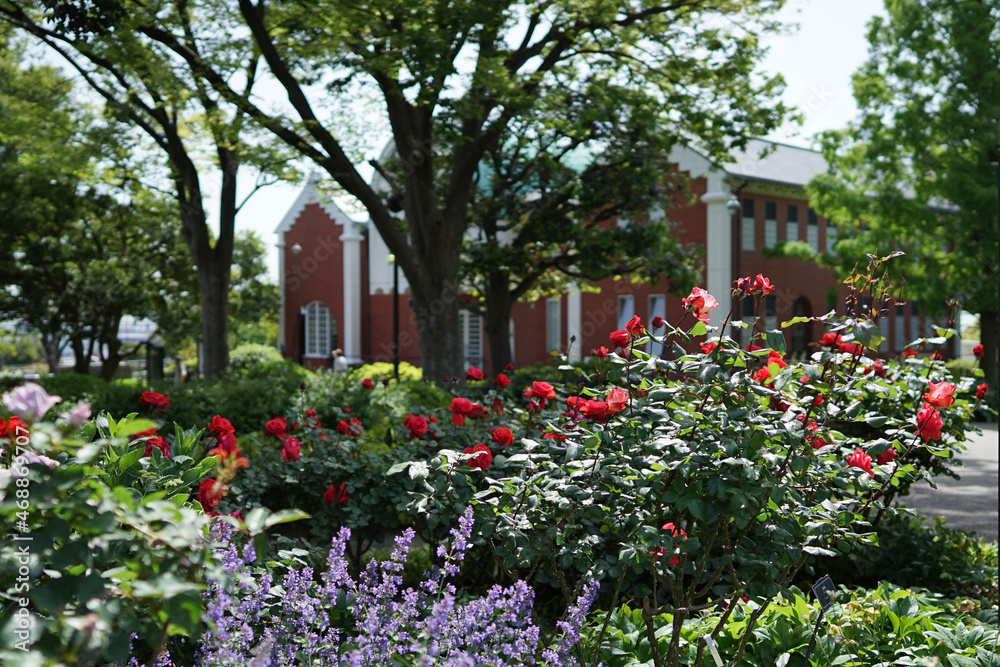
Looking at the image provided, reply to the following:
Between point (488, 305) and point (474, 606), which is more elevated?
point (488, 305)

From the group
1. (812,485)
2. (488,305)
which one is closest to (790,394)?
(812,485)

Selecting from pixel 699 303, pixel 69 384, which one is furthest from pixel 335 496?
pixel 69 384

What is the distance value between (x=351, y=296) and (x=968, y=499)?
83.8 feet

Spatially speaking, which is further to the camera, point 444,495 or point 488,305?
point 488,305

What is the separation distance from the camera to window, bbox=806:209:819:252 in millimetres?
27969

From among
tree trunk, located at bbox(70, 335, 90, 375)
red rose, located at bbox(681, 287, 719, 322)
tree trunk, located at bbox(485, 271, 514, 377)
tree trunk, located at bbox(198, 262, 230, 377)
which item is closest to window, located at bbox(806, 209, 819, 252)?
tree trunk, located at bbox(485, 271, 514, 377)

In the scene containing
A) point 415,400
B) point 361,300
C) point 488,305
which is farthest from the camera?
point 361,300

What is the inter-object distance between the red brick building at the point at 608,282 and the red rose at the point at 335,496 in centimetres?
1633

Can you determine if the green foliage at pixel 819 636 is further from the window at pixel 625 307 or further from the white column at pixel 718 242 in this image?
the window at pixel 625 307

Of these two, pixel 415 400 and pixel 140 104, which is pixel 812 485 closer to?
Answer: pixel 415 400

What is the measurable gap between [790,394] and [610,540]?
1358mm

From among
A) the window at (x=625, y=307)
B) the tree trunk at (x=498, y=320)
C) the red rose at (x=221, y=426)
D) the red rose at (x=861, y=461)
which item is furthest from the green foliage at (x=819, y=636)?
the window at (x=625, y=307)

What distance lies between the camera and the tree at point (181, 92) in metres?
10.1

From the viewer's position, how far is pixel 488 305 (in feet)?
61.9
